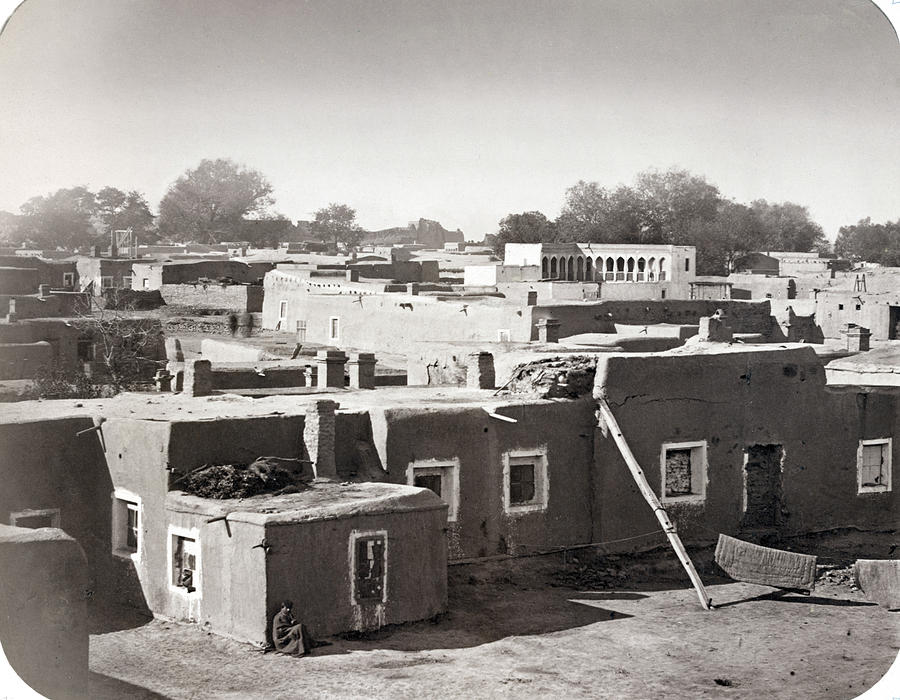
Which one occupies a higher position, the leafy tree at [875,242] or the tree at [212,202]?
the tree at [212,202]

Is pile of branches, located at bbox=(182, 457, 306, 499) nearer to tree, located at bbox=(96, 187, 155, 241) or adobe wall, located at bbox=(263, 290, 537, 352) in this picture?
adobe wall, located at bbox=(263, 290, 537, 352)

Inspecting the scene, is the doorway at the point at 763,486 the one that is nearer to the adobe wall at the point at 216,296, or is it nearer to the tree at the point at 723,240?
the adobe wall at the point at 216,296

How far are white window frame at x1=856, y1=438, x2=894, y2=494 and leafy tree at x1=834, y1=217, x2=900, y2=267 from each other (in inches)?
1695

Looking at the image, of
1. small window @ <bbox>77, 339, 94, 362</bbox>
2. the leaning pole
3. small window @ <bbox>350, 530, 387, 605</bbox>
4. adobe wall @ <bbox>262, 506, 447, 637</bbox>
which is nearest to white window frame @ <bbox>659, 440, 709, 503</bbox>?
the leaning pole

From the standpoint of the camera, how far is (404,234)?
7819cm

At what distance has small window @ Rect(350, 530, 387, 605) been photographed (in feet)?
56.7

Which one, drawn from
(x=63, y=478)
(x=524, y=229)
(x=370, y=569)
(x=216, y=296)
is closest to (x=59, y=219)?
(x=216, y=296)

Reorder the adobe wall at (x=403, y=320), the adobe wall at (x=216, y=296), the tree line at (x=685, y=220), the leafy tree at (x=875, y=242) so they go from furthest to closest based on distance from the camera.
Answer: the tree line at (x=685, y=220) → the leafy tree at (x=875, y=242) → the adobe wall at (x=216, y=296) → the adobe wall at (x=403, y=320)

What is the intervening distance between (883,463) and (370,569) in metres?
12.0

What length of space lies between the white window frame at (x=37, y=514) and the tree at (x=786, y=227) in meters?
55.2

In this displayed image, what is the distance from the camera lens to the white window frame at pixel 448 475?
20.4 m

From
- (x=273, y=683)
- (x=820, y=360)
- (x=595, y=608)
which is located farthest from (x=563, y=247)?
(x=273, y=683)

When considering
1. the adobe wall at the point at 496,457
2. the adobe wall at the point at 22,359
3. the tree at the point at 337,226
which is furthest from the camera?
the tree at the point at 337,226

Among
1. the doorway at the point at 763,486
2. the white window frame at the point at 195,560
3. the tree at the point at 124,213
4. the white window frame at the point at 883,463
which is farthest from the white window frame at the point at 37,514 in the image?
the tree at the point at 124,213
